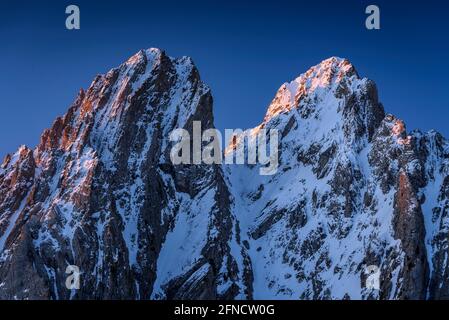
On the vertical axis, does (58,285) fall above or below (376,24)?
below
